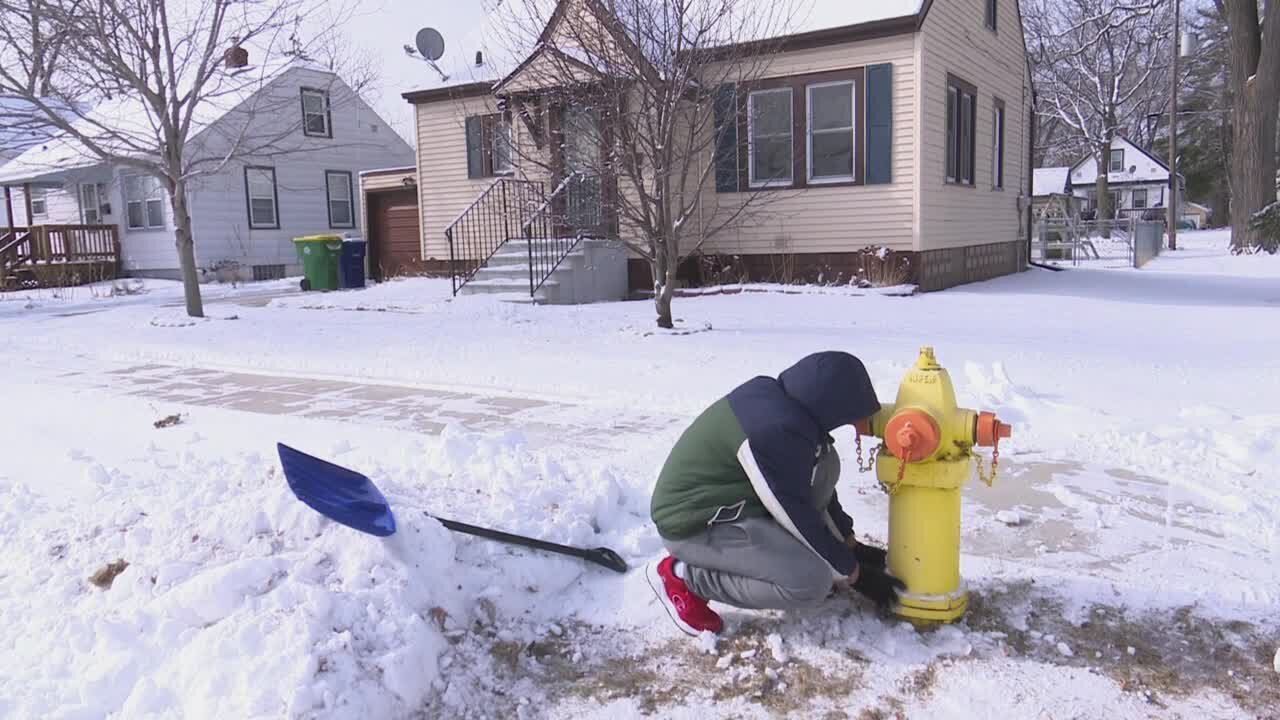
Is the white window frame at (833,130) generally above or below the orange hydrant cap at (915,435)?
above

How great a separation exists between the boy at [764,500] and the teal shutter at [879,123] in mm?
11604

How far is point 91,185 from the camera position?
2562 centimetres

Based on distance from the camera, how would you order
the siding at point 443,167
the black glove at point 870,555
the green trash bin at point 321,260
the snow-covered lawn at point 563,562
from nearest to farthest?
the snow-covered lawn at point 563,562 < the black glove at point 870,555 < the siding at point 443,167 < the green trash bin at point 321,260

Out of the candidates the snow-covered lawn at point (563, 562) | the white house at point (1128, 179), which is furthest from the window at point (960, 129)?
the white house at point (1128, 179)

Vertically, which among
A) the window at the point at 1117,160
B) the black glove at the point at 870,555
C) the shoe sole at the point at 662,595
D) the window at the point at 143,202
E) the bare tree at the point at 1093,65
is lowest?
the shoe sole at the point at 662,595

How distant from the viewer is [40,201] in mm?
27562

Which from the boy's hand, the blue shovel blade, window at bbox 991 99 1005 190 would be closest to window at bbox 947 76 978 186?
window at bbox 991 99 1005 190

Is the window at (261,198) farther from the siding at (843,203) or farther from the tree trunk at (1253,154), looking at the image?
the tree trunk at (1253,154)

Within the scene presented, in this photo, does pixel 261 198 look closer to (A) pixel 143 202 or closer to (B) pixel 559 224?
(A) pixel 143 202

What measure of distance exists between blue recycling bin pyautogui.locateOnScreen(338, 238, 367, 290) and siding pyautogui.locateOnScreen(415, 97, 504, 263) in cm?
183

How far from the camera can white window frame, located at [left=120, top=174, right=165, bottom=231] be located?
78.0ft

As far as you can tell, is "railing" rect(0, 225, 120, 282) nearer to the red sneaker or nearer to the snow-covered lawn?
the snow-covered lawn

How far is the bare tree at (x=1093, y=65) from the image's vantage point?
39.5 m

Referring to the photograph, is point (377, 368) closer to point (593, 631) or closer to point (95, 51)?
point (593, 631)
